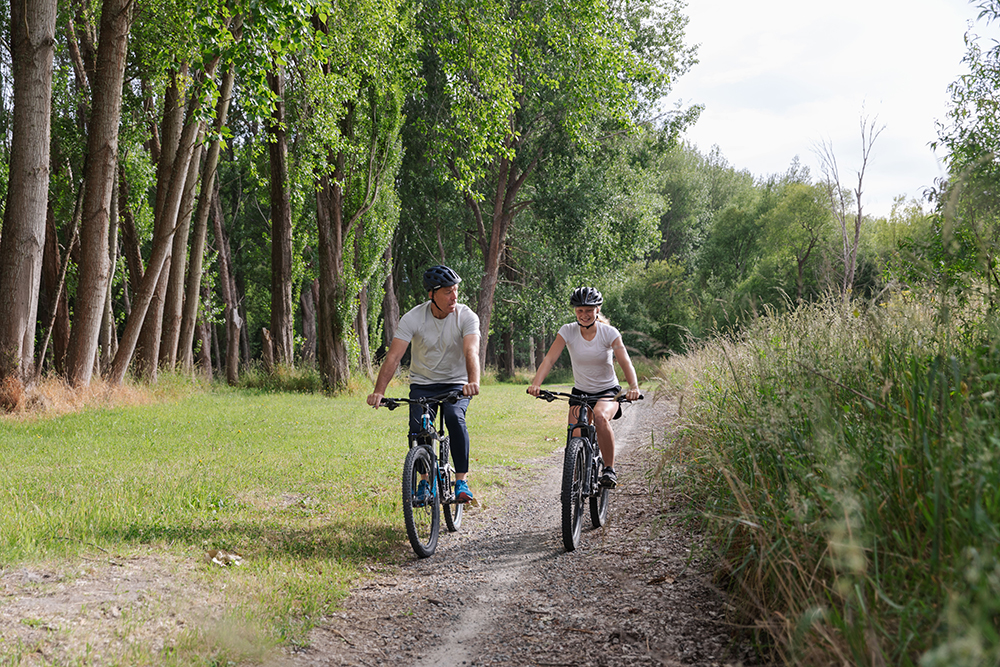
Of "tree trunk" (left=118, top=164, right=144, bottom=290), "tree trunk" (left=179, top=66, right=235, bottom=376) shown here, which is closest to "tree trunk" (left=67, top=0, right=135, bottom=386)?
"tree trunk" (left=179, top=66, right=235, bottom=376)

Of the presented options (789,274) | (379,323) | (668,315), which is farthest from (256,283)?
(789,274)

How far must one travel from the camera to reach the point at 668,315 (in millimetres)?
39562

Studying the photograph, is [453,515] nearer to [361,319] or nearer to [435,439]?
[435,439]

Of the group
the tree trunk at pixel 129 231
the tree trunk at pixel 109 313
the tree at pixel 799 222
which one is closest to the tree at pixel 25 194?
the tree trunk at pixel 109 313

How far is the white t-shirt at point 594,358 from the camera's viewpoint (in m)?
6.46

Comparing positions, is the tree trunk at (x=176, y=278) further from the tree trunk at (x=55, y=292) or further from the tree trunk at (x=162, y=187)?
the tree trunk at (x=55, y=292)

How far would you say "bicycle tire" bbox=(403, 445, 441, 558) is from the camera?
17.6 feet

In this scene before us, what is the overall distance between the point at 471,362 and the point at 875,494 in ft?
11.7

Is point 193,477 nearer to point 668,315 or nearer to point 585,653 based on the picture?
point 585,653

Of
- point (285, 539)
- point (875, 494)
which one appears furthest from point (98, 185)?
point (875, 494)

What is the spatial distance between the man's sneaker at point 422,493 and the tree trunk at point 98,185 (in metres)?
9.43

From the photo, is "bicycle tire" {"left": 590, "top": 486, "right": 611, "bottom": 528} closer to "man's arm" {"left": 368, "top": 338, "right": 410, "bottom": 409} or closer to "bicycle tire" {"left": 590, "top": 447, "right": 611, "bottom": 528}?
"bicycle tire" {"left": 590, "top": 447, "right": 611, "bottom": 528}

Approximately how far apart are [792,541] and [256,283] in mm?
46569

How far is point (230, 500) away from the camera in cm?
646
